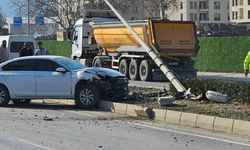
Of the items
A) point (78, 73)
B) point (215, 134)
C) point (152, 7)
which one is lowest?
point (215, 134)

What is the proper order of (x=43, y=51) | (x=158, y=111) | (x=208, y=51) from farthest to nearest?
1. (x=208, y=51)
2. (x=43, y=51)
3. (x=158, y=111)

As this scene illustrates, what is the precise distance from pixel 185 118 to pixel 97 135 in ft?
8.35

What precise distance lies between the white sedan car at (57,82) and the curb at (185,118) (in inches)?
24.1

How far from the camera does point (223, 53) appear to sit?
3603 cm

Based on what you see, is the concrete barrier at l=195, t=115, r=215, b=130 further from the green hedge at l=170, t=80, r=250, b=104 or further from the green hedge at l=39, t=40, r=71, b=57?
the green hedge at l=39, t=40, r=71, b=57

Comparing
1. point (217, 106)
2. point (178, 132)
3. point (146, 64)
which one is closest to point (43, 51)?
point (146, 64)

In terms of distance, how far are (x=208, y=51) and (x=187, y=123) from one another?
80.8 ft

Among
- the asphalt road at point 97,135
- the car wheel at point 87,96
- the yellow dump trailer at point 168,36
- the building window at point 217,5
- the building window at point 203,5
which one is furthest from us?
the building window at point 217,5

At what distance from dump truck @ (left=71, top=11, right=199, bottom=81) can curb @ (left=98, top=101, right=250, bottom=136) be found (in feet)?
33.1

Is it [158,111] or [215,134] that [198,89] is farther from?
[215,134]

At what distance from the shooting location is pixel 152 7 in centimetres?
8712

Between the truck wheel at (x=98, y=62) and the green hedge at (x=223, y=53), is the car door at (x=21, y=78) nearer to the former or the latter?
the truck wheel at (x=98, y=62)

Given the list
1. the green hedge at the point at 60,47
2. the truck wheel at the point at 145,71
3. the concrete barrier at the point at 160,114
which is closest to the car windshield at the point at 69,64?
the concrete barrier at the point at 160,114

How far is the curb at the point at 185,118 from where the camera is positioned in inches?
463
